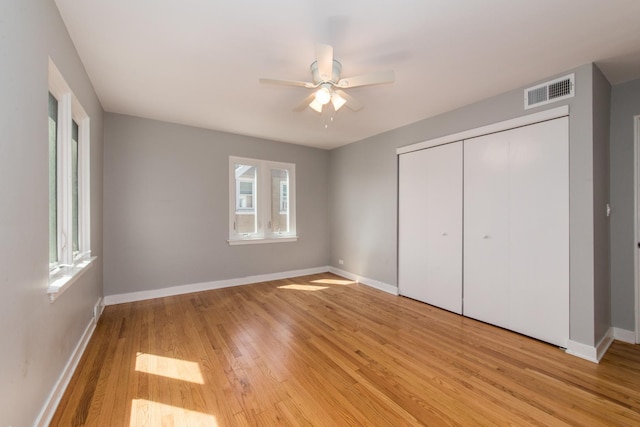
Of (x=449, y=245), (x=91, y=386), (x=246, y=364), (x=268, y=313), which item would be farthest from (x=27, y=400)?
(x=449, y=245)

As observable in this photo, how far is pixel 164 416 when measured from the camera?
5.38 ft

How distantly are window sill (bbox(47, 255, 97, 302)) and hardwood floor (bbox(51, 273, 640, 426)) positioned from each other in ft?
2.52

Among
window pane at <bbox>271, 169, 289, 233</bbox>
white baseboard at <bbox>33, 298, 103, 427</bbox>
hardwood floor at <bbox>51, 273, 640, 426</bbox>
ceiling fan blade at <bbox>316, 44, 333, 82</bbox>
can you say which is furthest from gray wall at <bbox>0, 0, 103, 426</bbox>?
window pane at <bbox>271, 169, 289, 233</bbox>

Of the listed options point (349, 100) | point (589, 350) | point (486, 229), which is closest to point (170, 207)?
point (349, 100)

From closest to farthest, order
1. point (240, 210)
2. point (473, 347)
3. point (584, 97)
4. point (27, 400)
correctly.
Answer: point (27, 400), point (584, 97), point (473, 347), point (240, 210)

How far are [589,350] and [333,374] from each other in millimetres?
2299

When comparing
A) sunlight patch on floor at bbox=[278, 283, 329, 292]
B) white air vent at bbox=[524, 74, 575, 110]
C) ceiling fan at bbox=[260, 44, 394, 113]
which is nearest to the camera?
ceiling fan at bbox=[260, 44, 394, 113]

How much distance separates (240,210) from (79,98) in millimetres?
2659

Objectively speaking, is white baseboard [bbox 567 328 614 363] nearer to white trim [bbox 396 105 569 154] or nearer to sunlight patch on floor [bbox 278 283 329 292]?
white trim [bbox 396 105 569 154]

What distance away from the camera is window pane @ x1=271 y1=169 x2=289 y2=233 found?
5039 mm

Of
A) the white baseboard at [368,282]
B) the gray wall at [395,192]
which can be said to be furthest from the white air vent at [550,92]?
the white baseboard at [368,282]

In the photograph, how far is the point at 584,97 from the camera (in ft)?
7.76

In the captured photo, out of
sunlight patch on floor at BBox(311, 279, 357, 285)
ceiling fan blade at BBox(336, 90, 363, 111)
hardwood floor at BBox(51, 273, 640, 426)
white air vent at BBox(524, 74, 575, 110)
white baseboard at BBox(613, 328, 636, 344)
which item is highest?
white air vent at BBox(524, 74, 575, 110)

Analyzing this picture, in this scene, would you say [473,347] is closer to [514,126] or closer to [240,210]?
[514,126]
